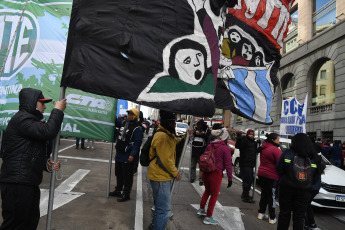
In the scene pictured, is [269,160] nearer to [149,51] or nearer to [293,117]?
[293,117]

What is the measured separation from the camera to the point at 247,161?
7.10 m

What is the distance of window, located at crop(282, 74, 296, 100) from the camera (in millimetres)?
22844

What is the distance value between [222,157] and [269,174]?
1167 mm

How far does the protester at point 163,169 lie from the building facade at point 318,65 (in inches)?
484

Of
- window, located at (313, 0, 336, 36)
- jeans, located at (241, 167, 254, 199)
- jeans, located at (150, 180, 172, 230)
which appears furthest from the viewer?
window, located at (313, 0, 336, 36)

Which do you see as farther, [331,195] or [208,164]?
[331,195]

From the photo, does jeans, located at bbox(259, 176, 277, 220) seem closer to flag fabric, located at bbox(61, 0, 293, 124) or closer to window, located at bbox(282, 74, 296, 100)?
flag fabric, located at bbox(61, 0, 293, 124)

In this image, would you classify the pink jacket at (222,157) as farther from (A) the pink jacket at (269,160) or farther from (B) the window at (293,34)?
(B) the window at (293,34)

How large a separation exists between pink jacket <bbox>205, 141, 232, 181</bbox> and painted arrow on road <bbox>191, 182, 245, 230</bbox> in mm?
896

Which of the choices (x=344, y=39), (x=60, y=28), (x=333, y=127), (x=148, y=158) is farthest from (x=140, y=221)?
(x=344, y=39)

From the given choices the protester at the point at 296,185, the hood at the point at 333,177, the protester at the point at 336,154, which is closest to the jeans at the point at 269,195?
the protester at the point at 296,185

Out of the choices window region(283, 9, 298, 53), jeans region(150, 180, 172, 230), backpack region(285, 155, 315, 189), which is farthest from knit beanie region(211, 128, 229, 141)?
window region(283, 9, 298, 53)

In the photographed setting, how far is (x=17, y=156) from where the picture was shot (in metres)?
2.53

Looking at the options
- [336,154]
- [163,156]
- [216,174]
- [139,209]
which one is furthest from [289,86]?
[163,156]
